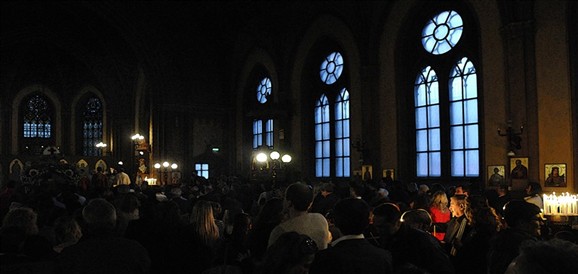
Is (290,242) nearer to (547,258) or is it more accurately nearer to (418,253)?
(547,258)

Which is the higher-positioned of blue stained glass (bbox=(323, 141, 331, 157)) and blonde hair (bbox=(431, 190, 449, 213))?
blue stained glass (bbox=(323, 141, 331, 157))

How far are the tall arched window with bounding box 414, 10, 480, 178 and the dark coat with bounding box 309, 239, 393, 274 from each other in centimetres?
1524

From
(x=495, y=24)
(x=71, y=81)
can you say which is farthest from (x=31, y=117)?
(x=495, y=24)

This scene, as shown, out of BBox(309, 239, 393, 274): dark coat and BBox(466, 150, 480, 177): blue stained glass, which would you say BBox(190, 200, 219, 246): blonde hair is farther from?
BBox(466, 150, 480, 177): blue stained glass

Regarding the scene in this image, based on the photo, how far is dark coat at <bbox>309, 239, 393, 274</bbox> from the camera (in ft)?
12.5

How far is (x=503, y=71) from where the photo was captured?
16906mm

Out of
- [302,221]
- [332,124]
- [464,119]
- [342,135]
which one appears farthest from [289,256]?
[332,124]

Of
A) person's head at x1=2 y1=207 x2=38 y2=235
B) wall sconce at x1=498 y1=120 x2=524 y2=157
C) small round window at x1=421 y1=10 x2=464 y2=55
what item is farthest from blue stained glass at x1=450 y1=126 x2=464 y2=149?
person's head at x1=2 y1=207 x2=38 y2=235

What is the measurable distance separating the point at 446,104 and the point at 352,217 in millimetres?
16103

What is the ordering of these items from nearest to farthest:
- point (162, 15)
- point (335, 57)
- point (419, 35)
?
1. point (419, 35)
2. point (335, 57)
3. point (162, 15)

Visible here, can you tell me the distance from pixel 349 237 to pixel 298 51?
76.1 feet

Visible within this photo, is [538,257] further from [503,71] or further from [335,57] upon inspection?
[335,57]

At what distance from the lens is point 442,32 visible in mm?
19578

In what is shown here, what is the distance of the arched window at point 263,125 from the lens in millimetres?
29656
